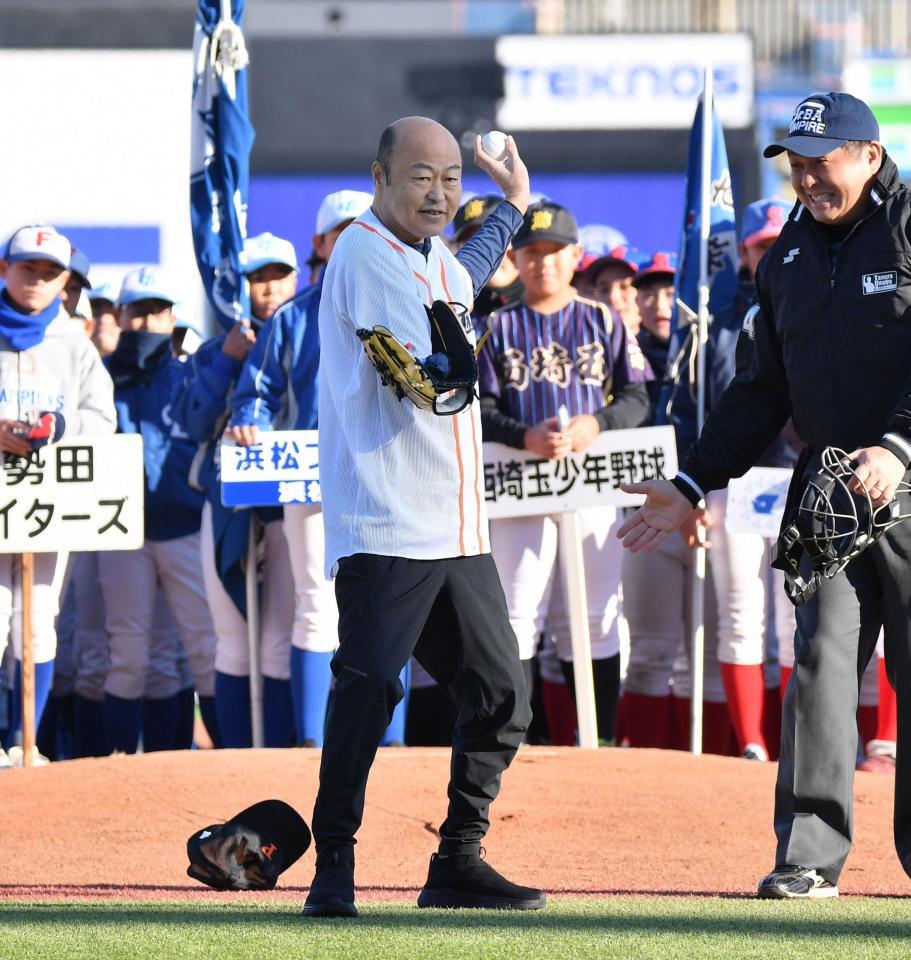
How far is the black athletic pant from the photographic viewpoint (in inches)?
195

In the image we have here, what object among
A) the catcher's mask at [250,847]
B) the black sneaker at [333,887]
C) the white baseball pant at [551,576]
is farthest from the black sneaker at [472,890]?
the white baseball pant at [551,576]

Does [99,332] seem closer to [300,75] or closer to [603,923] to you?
[603,923]

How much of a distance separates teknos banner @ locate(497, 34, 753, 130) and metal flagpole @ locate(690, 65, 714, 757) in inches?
852

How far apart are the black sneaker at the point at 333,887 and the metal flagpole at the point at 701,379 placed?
4050 millimetres

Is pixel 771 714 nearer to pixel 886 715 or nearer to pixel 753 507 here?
pixel 886 715

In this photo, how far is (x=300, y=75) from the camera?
96.9ft

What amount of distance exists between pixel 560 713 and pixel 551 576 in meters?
0.94

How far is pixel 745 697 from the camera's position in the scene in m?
8.80

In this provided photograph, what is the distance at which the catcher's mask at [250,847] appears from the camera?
5.42 metres

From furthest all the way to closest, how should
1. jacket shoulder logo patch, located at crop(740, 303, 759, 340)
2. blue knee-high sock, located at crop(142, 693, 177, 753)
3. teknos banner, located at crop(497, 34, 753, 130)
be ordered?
teknos banner, located at crop(497, 34, 753, 130) → blue knee-high sock, located at crop(142, 693, 177, 753) → jacket shoulder logo patch, located at crop(740, 303, 759, 340)

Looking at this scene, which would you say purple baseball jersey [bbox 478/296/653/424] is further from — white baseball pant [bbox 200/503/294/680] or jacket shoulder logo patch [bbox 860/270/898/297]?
jacket shoulder logo patch [bbox 860/270/898/297]

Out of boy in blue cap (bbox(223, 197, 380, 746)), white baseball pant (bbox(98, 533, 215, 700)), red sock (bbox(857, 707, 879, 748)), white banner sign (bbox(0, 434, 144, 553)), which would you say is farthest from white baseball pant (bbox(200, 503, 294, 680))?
red sock (bbox(857, 707, 879, 748))

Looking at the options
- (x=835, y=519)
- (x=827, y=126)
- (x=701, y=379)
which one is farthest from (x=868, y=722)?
(x=827, y=126)

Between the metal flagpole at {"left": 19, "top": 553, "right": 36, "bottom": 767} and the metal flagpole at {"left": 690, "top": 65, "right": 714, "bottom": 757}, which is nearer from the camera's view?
the metal flagpole at {"left": 19, "top": 553, "right": 36, "bottom": 767}
